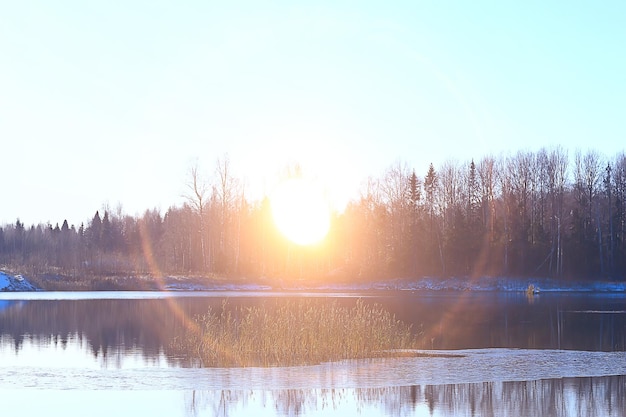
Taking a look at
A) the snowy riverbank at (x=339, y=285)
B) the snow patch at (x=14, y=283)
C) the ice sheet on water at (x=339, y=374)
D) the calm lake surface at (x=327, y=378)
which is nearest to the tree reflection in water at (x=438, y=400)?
the calm lake surface at (x=327, y=378)

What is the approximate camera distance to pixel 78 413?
1585cm

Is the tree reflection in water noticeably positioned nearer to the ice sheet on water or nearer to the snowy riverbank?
the ice sheet on water

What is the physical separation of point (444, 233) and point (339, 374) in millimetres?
64332

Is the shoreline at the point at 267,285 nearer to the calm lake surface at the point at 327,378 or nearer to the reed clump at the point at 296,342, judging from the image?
the calm lake surface at the point at 327,378

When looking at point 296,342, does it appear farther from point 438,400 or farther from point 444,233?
point 444,233

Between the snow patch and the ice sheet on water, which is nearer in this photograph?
the ice sheet on water

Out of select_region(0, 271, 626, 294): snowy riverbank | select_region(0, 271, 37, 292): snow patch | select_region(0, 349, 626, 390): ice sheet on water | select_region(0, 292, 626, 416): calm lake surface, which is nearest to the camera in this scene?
select_region(0, 292, 626, 416): calm lake surface

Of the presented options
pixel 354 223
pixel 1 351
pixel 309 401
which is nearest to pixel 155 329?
pixel 1 351

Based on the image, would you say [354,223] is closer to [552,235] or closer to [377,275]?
[377,275]

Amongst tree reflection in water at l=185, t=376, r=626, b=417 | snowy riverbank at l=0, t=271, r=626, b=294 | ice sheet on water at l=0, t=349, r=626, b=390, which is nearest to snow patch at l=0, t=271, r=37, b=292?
snowy riverbank at l=0, t=271, r=626, b=294

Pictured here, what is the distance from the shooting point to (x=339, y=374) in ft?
69.3

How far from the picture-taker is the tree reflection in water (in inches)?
634

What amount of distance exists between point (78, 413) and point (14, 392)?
3.15 m

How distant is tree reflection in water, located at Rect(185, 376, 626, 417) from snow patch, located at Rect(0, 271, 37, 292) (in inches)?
2306
